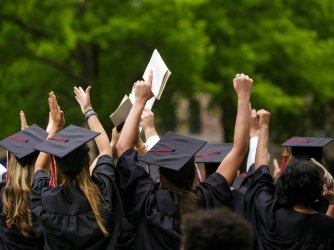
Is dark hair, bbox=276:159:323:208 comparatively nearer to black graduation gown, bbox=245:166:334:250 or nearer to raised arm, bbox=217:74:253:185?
black graduation gown, bbox=245:166:334:250

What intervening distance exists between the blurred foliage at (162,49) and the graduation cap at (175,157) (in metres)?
11.1

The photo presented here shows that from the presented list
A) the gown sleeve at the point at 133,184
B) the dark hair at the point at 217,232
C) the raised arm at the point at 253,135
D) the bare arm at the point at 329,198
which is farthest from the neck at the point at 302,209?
the dark hair at the point at 217,232

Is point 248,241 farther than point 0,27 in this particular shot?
No

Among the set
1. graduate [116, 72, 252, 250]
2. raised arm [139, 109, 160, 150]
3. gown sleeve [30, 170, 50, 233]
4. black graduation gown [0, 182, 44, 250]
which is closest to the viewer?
graduate [116, 72, 252, 250]

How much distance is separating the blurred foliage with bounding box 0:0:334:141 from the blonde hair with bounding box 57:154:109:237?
11223mm

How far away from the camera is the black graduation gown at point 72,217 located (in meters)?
4.09

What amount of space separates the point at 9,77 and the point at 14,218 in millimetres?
12228

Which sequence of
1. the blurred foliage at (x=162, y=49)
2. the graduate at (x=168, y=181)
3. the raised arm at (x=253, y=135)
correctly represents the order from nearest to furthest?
the graduate at (x=168, y=181) < the raised arm at (x=253, y=135) < the blurred foliage at (x=162, y=49)

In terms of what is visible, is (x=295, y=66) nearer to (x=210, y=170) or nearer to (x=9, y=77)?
(x=9, y=77)

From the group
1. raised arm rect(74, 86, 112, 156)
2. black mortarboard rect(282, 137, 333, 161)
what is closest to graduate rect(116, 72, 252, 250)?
raised arm rect(74, 86, 112, 156)

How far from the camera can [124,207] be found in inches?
175

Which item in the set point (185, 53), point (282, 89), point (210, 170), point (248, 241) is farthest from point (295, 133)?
point (248, 241)

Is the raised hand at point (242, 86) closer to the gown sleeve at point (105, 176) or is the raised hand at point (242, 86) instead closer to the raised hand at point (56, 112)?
the gown sleeve at point (105, 176)

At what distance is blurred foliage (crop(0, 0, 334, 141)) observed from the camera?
15828 millimetres
